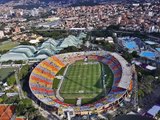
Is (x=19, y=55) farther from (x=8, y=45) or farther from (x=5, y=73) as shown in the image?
(x=8, y=45)

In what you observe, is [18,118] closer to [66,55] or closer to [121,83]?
[121,83]

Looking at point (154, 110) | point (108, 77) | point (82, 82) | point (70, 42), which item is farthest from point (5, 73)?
point (154, 110)

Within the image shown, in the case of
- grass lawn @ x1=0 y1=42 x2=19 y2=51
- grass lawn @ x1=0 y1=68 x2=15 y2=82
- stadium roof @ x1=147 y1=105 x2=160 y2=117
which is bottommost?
grass lawn @ x1=0 y1=42 x2=19 y2=51

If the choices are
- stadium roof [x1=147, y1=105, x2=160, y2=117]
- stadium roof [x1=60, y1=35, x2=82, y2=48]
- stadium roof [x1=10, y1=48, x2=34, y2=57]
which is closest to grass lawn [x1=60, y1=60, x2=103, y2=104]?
stadium roof [x1=147, y1=105, x2=160, y2=117]

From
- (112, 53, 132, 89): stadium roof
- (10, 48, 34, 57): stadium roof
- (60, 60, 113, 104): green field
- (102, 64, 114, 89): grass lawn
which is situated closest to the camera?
(112, 53, 132, 89): stadium roof

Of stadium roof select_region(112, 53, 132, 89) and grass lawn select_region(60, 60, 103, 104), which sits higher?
stadium roof select_region(112, 53, 132, 89)

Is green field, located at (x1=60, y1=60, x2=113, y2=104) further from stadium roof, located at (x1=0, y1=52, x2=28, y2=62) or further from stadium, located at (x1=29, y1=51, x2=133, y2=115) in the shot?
stadium roof, located at (x1=0, y1=52, x2=28, y2=62)

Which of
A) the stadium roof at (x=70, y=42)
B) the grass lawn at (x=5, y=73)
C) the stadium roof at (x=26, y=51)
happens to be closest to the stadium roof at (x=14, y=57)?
the stadium roof at (x=26, y=51)

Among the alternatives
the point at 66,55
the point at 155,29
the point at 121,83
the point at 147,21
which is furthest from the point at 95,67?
the point at 147,21
